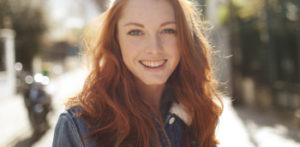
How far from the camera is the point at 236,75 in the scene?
9562 millimetres

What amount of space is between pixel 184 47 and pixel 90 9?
3548 centimetres

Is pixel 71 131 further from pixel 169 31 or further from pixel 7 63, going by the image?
pixel 7 63

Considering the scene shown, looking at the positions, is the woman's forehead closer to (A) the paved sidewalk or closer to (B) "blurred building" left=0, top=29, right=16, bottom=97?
(A) the paved sidewalk

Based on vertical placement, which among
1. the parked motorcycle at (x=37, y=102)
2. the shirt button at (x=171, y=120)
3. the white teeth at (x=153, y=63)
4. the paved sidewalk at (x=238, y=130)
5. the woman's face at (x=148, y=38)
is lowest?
the paved sidewalk at (x=238, y=130)

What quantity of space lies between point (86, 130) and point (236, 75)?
878 centimetres

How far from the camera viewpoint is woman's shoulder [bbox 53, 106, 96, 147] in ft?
4.29

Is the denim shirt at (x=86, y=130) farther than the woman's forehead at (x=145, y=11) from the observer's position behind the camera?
No

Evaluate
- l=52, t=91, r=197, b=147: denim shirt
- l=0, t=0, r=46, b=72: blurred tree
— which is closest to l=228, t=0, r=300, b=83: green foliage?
l=52, t=91, r=197, b=147: denim shirt

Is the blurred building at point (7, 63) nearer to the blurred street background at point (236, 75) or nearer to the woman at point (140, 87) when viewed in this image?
the blurred street background at point (236, 75)

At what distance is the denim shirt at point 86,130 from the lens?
1.32 metres

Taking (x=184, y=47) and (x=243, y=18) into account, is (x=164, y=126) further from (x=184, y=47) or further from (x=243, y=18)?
(x=243, y=18)

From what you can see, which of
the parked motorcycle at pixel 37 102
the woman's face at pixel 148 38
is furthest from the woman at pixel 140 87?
the parked motorcycle at pixel 37 102

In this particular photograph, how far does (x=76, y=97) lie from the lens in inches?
56.7

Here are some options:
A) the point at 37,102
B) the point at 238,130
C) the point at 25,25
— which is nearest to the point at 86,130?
the point at 37,102
